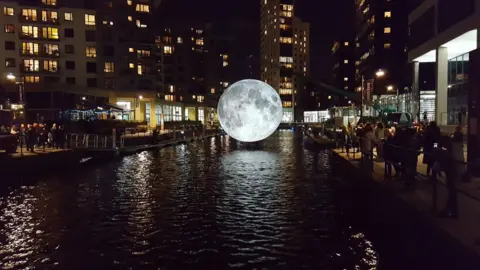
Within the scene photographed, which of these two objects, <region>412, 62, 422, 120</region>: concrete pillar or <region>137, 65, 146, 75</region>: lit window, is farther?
<region>137, 65, 146, 75</region>: lit window

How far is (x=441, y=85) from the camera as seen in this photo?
89.1 ft

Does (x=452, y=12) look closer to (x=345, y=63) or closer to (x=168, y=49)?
(x=168, y=49)

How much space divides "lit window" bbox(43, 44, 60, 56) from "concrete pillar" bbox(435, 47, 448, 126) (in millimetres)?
66705

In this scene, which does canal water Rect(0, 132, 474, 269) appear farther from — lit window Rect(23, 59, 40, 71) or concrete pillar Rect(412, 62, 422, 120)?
lit window Rect(23, 59, 40, 71)

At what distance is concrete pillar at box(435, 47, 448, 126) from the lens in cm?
2620

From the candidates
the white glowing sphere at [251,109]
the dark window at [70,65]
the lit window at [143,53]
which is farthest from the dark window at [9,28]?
the white glowing sphere at [251,109]

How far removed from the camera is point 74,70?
257 ft

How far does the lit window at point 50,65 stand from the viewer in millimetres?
76625

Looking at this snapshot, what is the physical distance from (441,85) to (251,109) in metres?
13.0

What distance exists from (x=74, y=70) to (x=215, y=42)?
247 feet

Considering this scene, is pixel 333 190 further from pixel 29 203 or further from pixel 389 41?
pixel 389 41


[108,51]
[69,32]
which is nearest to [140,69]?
[108,51]

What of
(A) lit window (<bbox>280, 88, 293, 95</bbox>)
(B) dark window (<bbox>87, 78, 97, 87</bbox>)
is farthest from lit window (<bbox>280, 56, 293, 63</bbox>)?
(B) dark window (<bbox>87, 78, 97, 87</bbox>)

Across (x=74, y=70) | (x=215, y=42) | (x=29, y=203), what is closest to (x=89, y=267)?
(x=29, y=203)
